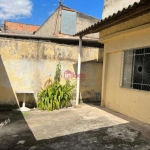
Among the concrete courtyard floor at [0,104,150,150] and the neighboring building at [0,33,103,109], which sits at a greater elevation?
the neighboring building at [0,33,103,109]

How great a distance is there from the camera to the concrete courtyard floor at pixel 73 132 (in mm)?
4625

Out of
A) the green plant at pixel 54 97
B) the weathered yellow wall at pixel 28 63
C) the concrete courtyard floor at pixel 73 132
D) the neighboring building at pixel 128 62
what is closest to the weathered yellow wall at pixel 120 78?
the neighboring building at pixel 128 62

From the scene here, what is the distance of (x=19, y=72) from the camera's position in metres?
8.80

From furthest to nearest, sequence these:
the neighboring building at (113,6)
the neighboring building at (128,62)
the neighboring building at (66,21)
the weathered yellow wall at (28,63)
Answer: the neighboring building at (66,21), the weathered yellow wall at (28,63), the neighboring building at (113,6), the neighboring building at (128,62)

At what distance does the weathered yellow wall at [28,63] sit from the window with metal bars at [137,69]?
2984mm

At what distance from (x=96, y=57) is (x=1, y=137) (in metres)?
6.34

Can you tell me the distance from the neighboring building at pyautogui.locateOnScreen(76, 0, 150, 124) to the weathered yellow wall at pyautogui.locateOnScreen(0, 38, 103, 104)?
1622 millimetres

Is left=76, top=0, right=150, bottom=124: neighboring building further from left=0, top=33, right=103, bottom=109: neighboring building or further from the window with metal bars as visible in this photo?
left=0, top=33, right=103, bottom=109: neighboring building

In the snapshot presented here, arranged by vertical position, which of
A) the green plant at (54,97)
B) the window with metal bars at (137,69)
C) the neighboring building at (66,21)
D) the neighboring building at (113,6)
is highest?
the neighboring building at (66,21)

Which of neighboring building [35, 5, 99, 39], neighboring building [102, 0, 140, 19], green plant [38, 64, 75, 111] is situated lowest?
green plant [38, 64, 75, 111]

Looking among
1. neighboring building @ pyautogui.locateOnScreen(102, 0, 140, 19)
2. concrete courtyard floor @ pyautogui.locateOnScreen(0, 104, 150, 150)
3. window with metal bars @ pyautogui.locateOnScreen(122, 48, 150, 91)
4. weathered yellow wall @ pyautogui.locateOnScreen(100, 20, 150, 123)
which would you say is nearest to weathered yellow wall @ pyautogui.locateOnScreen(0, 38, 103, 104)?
concrete courtyard floor @ pyautogui.locateOnScreen(0, 104, 150, 150)

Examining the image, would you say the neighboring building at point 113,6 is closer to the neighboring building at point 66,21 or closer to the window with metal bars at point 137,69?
the window with metal bars at point 137,69

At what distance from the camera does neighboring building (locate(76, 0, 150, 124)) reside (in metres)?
6.29

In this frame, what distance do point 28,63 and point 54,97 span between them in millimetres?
1920
